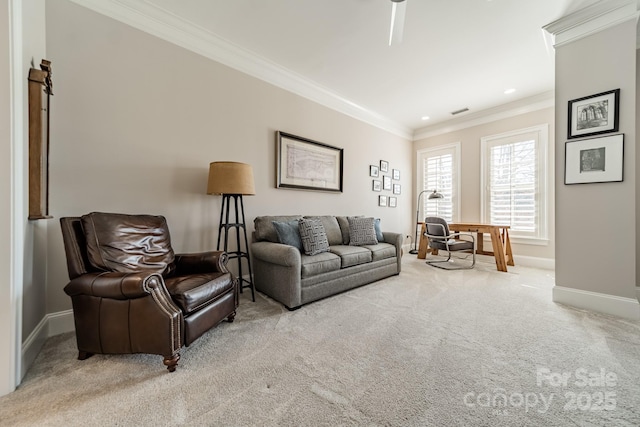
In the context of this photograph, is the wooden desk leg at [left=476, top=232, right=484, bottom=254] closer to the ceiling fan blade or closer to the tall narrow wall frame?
the ceiling fan blade

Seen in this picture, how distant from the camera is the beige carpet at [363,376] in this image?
3.72ft

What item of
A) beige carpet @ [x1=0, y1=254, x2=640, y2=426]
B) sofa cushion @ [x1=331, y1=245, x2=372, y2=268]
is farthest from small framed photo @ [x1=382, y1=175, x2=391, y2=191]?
beige carpet @ [x1=0, y1=254, x2=640, y2=426]

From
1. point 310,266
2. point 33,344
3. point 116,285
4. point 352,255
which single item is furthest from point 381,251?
point 33,344

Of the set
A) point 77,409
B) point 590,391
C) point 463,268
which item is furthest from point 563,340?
point 77,409

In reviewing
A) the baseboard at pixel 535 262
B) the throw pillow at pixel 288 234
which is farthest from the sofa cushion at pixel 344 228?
the baseboard at pixel 535 262

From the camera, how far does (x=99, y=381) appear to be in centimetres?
137

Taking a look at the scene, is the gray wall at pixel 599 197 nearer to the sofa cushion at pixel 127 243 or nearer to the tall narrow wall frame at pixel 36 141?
the sofa cushion at pixel 127 243

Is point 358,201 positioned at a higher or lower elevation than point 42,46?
lower

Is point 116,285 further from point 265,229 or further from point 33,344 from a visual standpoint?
point 265,229

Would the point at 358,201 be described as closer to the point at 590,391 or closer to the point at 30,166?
the point at 590,391

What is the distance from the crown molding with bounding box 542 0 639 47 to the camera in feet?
7.02

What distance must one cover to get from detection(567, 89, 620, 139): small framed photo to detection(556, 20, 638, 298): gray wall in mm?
47

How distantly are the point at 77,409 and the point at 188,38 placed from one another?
10.4ft

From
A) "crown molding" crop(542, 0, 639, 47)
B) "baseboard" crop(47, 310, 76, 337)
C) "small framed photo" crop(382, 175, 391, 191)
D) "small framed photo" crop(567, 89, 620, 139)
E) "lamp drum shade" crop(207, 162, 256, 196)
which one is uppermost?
"crown molding" crop(542, 0, 639, 47)
